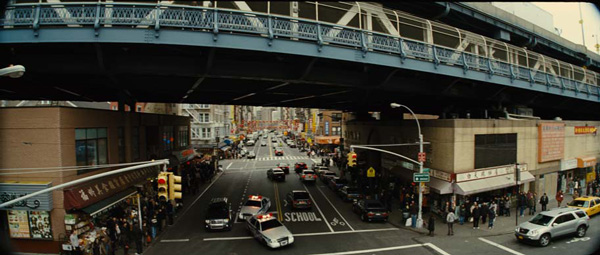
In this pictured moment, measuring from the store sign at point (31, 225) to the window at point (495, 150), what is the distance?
26.3 m

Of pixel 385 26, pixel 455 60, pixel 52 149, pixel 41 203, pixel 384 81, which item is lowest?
pixel 41 203

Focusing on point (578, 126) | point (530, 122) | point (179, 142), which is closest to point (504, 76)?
point (530, 122)

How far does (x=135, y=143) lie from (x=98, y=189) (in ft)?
27.1

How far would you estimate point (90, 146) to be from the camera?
709 inches

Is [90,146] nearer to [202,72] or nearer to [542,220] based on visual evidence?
[202,72]

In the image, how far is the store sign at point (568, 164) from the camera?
28.8 m

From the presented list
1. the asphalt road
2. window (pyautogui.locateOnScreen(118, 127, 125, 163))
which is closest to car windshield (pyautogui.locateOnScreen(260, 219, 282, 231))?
the asphalt road

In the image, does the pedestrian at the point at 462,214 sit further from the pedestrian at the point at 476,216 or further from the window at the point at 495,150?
the window at the point at 495,150

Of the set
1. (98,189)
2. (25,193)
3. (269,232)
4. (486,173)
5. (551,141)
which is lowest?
(269,232)

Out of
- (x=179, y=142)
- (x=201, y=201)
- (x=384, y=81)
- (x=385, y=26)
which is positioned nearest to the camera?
(x=385, y=26)

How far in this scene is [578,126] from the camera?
1194 inches

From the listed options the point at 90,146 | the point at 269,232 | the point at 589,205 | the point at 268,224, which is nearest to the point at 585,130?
the point at 589,205

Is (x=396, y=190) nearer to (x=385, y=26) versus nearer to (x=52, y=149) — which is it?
(x=385, y=26)

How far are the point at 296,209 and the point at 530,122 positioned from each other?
2071 cm
